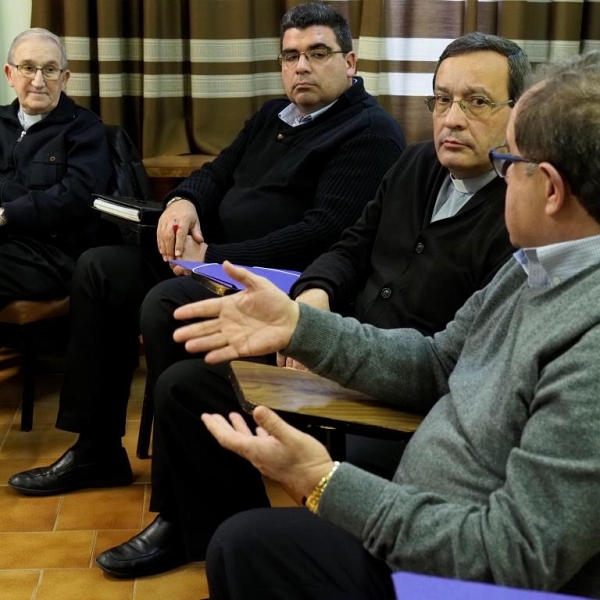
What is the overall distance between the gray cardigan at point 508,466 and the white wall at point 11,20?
2.55 m

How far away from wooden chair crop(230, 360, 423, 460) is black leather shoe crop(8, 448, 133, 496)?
1.17m

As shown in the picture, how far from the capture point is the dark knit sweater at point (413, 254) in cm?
185

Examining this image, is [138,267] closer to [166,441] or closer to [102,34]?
[166,441]

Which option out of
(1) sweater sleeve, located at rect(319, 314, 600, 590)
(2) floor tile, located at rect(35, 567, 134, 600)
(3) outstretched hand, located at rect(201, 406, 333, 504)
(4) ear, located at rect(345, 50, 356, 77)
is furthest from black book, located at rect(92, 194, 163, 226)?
(1) sweater sleeve, located at rect(319, 314, 600, 590)

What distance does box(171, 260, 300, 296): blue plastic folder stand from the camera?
73.8 inches

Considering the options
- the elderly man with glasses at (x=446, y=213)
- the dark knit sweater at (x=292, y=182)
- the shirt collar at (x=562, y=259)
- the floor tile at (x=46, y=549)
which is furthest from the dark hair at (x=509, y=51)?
the floor tile at (x=46, y=549)

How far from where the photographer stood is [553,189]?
120cm

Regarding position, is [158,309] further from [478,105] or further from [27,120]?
[27,120]

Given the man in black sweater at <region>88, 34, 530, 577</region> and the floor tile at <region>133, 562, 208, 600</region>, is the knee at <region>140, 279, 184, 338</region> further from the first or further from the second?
the floor tile at <region>133, 562, 208, 600</region>

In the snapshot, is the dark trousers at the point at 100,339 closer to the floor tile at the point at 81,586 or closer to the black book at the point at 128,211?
the black book at the point at 128,211

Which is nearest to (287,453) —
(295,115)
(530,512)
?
(530,512)

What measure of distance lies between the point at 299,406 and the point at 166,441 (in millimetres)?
672

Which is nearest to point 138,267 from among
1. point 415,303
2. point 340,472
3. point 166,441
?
point 166,441

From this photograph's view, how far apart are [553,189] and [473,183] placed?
2.47 feet
